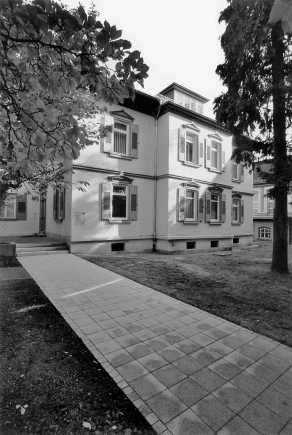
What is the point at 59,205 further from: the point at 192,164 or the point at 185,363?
the point at 185,363

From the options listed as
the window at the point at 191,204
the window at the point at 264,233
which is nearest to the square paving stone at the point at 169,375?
the window at the point at 191,204

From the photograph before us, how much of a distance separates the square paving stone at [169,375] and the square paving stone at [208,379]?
0.53 feet

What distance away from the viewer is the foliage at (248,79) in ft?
22.9

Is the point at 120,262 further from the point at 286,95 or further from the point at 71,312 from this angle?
the point at 286,95

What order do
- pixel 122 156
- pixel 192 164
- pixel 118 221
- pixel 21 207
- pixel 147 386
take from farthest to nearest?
pixel 21 207, pixel 192 164, pixel 122 156, pixel 118 221, pixel 147 386

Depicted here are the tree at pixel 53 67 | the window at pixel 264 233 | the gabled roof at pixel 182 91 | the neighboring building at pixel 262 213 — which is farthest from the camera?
the window at pixel 264 233

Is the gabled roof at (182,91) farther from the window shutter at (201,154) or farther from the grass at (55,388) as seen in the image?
the grass at (55,388)

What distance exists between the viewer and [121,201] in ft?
39.4

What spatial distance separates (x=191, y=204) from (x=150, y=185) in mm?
2833

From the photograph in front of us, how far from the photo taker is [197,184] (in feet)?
44.6

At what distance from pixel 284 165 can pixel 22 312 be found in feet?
27.5

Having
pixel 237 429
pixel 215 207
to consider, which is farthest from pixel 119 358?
pixel 215 207

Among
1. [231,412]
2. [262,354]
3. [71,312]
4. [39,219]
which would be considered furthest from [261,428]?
[39,219]

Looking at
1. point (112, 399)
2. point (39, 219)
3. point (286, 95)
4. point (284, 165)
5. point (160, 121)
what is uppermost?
point (160, 121)
